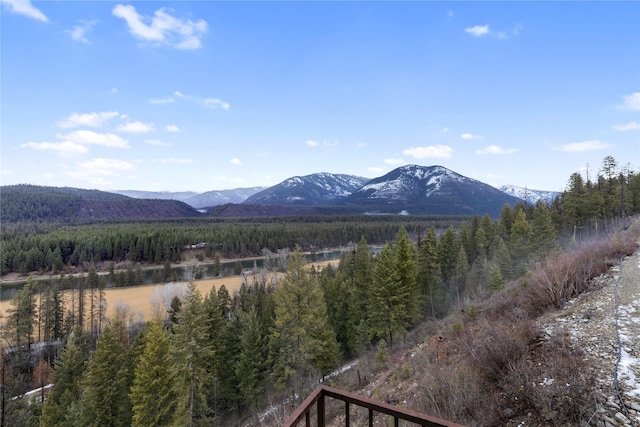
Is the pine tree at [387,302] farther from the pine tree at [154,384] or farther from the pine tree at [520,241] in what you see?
the pine tree at [520,241]

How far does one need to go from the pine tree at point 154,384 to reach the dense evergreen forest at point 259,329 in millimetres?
53

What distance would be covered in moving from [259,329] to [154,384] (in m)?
8.70

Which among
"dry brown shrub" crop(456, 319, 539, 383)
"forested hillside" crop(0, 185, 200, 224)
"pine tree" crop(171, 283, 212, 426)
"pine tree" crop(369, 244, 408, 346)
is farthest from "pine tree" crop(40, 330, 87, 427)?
"forested hillside" crop(0, 185, 200, 224)

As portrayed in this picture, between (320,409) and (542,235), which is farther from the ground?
(320,409)

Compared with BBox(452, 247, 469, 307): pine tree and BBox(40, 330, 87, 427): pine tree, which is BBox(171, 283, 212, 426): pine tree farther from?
BBox(452, 247, 469, 307): pine tree

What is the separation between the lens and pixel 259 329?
23.3m

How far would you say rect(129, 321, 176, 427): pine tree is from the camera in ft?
50.0

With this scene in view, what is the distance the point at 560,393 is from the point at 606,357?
1649 millimetres

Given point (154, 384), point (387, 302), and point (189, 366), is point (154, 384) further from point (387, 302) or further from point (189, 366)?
point (387, 302)

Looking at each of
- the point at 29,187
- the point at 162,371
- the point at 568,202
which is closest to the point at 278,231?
the point at 568,202

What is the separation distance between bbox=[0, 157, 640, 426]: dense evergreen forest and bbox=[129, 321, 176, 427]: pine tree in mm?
53

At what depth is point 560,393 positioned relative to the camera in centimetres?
414

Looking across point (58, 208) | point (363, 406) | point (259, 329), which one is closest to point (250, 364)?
point (259, 329)

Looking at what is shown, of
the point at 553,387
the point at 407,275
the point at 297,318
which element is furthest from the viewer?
the point at 407,275
